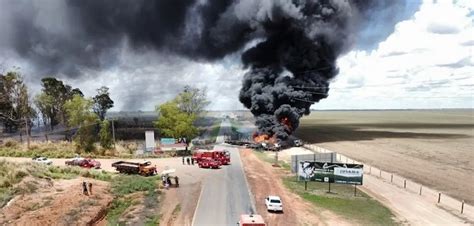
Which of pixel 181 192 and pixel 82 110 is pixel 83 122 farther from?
pixel 181 192

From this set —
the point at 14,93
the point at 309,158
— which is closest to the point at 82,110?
the point at 14,93

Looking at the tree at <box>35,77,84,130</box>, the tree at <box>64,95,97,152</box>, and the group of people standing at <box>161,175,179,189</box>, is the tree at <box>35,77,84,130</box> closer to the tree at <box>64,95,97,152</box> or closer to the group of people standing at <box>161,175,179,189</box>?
the tree at <box>64,95,97,152</box>

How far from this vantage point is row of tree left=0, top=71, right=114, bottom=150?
80.7m

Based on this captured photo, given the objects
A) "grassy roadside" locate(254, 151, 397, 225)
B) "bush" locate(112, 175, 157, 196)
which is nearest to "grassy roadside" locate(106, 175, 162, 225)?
"bush" locate(112, 175, 157, 196)

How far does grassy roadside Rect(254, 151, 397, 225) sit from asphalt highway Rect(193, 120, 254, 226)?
6744mm

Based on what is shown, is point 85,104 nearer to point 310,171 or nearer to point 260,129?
point 260,129

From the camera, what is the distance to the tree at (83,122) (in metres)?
80.0

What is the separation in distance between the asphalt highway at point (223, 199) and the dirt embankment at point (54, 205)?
9.40 meters

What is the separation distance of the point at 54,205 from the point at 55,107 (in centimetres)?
11253

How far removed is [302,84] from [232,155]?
36242 mm

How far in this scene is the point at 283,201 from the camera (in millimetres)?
44219

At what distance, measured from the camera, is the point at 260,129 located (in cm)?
10638

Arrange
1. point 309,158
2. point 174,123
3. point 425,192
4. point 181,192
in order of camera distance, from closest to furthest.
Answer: point 181,192 < point 425,192 < point 309,158 < point 174,123

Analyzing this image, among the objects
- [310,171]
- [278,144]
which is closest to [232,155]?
[278,144]
